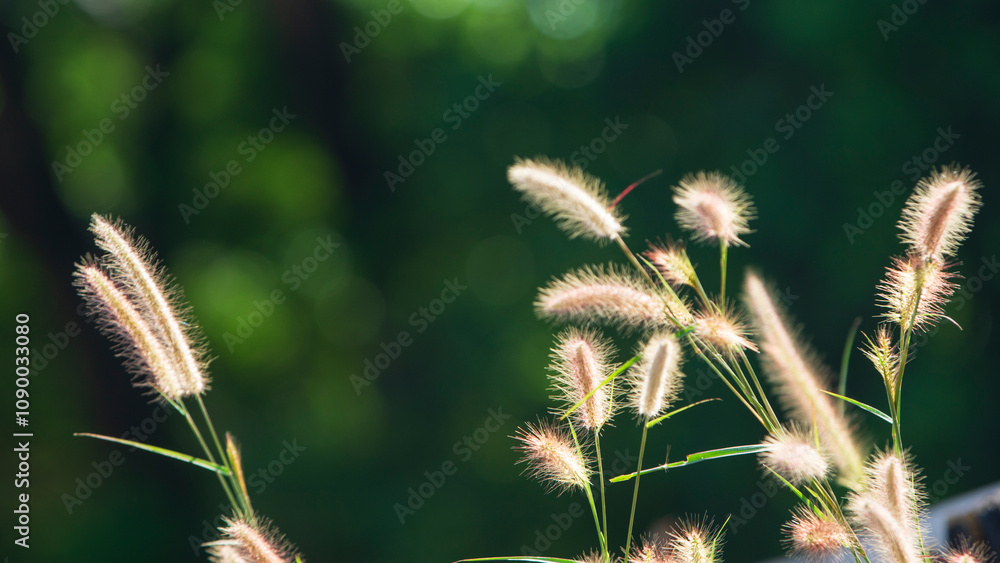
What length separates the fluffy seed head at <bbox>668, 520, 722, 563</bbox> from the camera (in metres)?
0.80

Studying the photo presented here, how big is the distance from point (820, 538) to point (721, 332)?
0.77 feet

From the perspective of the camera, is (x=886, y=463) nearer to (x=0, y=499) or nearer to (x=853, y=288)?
(x=853, y=288)

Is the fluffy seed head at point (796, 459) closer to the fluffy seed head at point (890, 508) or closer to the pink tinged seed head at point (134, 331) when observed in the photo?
Answer: the fluffy seed head at point (890, 508)

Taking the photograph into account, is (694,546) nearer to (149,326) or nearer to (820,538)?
(820,538)

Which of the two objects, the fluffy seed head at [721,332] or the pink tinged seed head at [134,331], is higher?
the fluffy seed head at [721,332]

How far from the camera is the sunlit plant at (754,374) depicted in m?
0.74

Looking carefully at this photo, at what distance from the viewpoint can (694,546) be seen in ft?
2.66

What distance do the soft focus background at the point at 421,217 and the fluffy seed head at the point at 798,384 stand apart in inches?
161

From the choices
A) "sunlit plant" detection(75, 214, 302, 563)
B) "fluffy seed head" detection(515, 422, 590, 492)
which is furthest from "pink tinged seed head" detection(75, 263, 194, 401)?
"fluffy seed head" detection(515, 422, 590, 492)

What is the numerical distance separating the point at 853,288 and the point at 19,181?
590 cm

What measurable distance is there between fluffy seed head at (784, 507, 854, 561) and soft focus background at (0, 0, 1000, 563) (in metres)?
4.05

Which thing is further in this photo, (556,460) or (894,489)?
(556,460)

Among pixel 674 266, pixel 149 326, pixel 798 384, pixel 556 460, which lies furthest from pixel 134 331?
pixel 798 384

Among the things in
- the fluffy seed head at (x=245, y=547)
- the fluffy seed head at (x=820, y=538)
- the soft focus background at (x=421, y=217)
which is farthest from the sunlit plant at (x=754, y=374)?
the soft focus background at (x=421, y=217)
